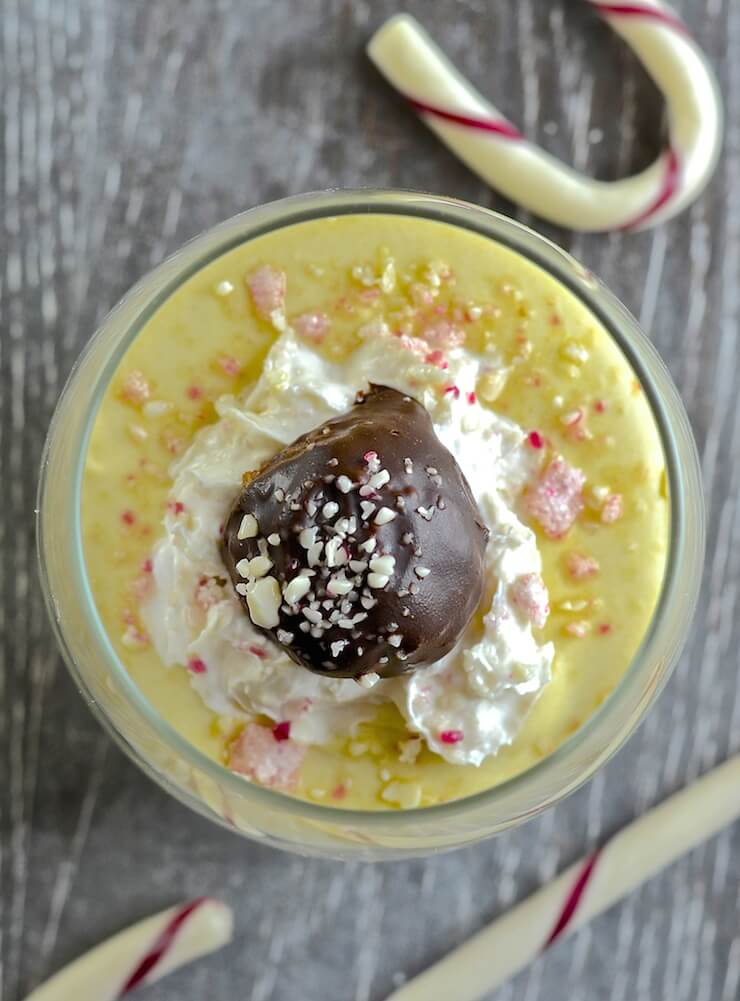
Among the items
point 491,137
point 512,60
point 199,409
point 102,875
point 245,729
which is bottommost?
point 102,875

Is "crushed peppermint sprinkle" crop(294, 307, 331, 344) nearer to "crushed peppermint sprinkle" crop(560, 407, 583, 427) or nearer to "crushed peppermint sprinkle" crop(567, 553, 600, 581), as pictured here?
"crushed peppermint sprinkle" crop(560, 407, 583, 427)

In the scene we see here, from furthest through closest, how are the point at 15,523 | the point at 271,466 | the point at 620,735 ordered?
the point at 15,523 → the point at 620,735 → the point at 271,466

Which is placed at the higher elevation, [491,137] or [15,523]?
[491,137]

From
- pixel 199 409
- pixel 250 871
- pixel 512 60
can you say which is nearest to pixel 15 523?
pixel 199 409

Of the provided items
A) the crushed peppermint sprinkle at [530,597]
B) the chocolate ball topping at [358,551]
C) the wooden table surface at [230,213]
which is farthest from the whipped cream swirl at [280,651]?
the wooden table surface at [230,213]

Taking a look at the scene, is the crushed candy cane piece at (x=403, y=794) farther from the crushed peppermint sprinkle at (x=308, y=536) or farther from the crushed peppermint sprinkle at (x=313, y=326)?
the crushed peppermint sprinkle at (x=313, y=326)

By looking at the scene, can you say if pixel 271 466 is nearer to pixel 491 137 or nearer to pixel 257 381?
pixel 257 381

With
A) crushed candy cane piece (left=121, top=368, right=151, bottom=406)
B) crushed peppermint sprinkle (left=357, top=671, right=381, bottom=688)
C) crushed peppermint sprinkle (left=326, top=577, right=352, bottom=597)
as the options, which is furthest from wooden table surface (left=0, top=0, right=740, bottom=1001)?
crushed peppermint sprinkle (left=326, top=577, right=352, bottom=597)
